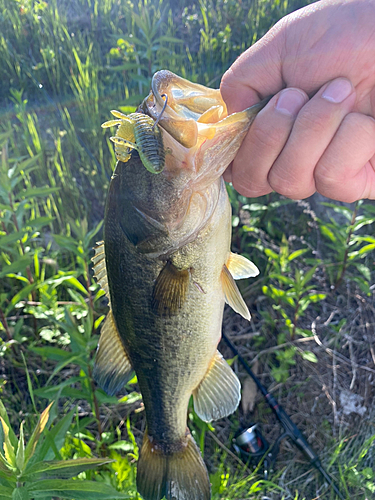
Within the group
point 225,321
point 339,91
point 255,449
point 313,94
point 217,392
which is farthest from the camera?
point 225,321

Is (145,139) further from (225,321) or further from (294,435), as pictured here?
(225,321)

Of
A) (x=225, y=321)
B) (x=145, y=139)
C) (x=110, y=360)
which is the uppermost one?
(x=145, y=139)

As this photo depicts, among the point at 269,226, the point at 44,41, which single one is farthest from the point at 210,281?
the point at 44,41

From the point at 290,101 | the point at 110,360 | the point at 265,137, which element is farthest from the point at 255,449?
the point at 290,101

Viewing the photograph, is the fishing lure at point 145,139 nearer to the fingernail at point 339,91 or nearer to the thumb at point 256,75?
the thumb at point 256,75

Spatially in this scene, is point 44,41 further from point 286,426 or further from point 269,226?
point 286,426

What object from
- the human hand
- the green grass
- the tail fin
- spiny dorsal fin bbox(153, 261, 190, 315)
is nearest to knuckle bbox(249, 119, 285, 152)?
the human hand

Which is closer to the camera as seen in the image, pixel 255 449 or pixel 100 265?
pixel 100 265

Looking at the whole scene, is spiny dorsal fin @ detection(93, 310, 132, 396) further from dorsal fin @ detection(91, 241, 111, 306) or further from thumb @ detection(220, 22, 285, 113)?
thumb @ detection(220, 22, 285, 113)
